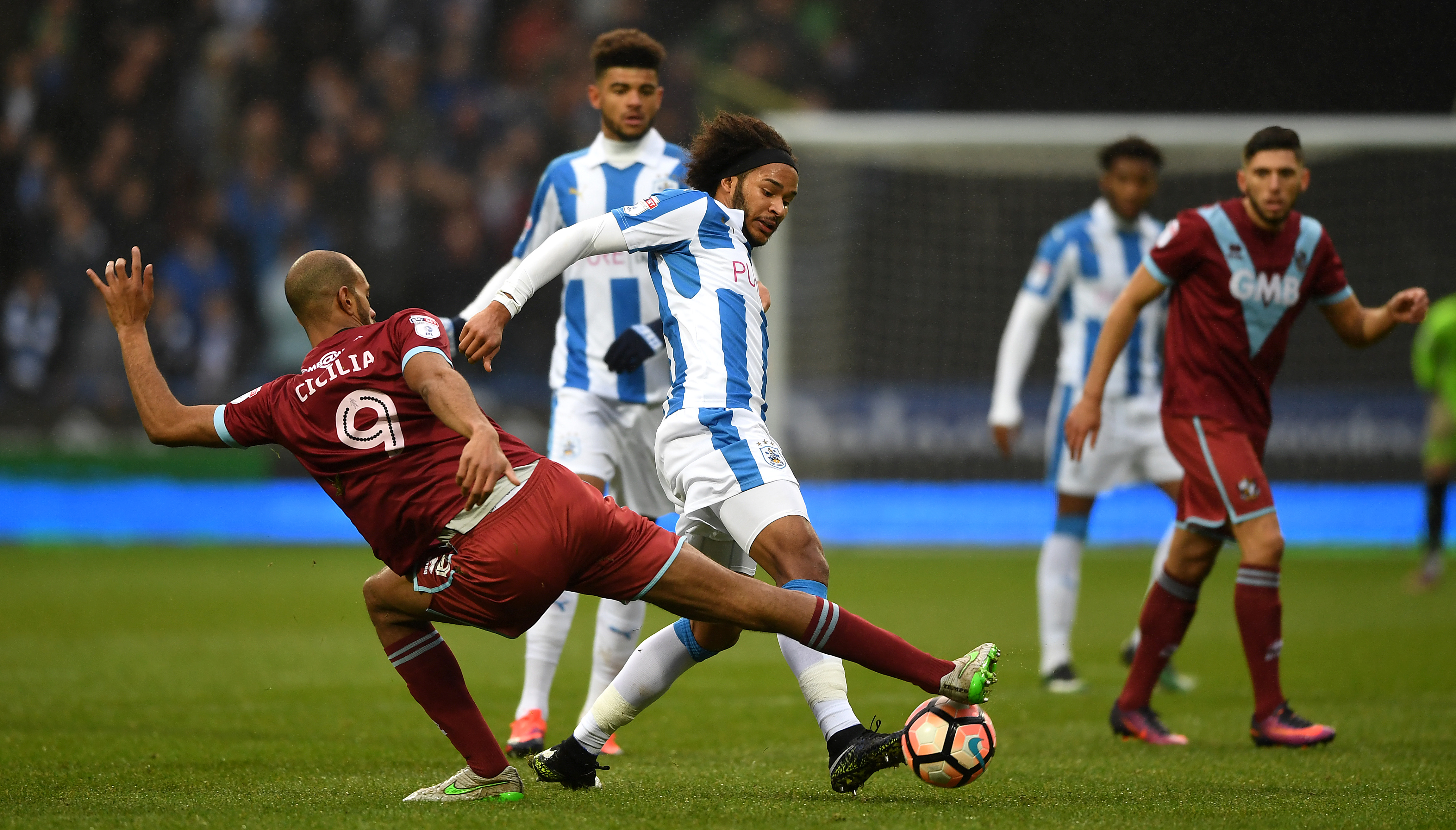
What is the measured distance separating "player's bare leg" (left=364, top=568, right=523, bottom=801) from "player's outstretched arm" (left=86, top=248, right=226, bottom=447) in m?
0.63

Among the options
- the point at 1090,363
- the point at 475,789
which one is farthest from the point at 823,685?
the point at 1090,363

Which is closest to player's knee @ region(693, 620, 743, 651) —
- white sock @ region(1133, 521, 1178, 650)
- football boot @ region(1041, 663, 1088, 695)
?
white sock @ region(1133, 521, 1178, 650)

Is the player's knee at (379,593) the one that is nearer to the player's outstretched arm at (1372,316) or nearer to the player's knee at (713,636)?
the player's knee at (713,636)

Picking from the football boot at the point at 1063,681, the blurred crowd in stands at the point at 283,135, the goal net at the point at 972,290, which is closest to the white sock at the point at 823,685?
the football boot at the point at 1063,681

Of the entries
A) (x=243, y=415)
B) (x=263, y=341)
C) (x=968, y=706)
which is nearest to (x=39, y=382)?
(x=263, y=341)

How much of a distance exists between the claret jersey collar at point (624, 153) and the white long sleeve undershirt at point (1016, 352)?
254 centimetres

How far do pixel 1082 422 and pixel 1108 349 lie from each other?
31cm

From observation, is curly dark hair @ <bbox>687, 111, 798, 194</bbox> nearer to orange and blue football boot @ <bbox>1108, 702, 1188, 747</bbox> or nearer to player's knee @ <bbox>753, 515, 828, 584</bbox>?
player's knee @ <bbox>753, 515, 828, 584</bbox>

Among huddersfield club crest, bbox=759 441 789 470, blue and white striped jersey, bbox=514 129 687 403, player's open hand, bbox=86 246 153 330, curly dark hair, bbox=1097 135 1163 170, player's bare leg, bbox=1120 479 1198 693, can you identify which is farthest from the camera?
curly dark hair, bbox=1097 135 1163 170

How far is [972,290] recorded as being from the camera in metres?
15.2

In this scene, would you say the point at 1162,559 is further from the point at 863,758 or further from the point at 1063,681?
the point at 863,758

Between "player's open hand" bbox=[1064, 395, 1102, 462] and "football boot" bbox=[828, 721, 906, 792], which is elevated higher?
"player's open hand" bbox=[1064, 395, 1102, 462]

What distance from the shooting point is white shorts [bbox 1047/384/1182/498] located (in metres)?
Result: 7.46

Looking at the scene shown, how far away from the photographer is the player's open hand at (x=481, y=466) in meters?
3.66
